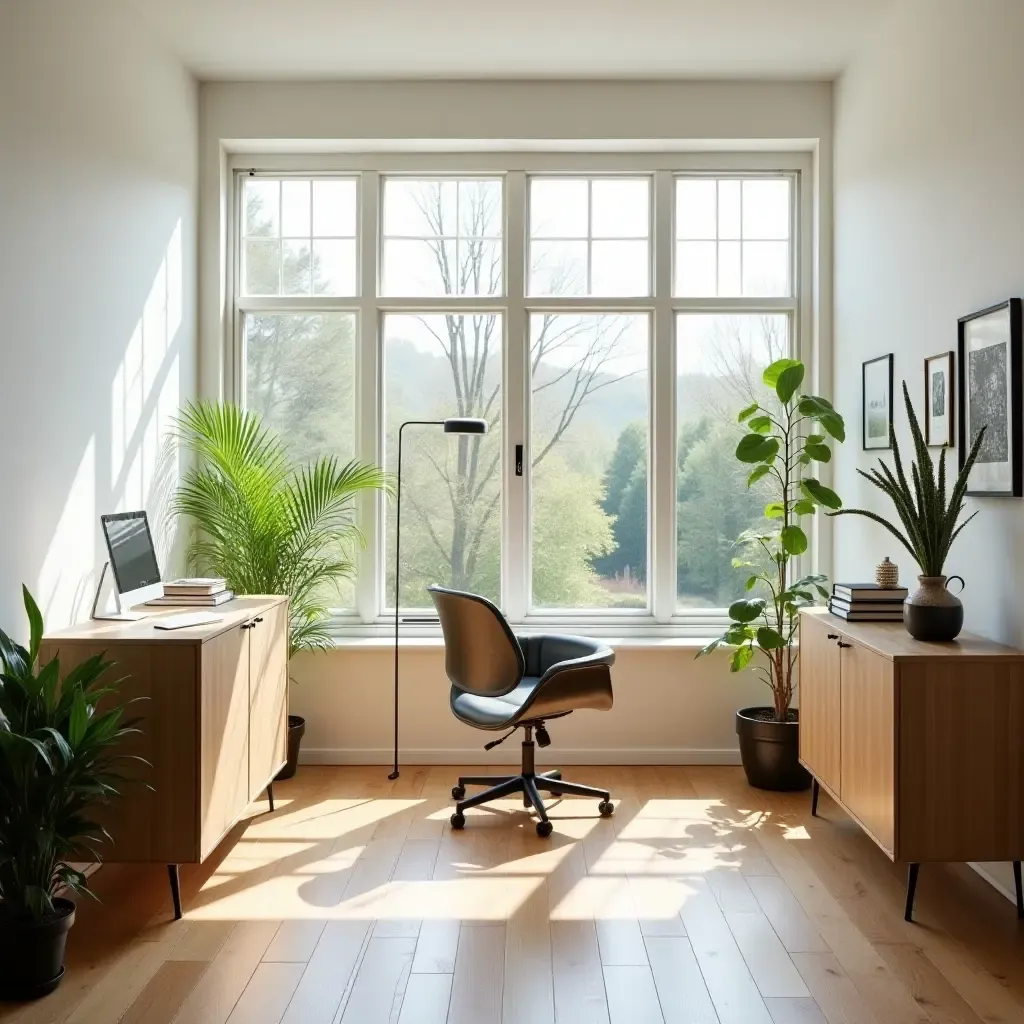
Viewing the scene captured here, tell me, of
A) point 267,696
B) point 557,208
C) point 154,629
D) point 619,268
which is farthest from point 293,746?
point 557,208

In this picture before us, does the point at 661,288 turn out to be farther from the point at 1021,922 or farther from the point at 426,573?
the point at 1021,922

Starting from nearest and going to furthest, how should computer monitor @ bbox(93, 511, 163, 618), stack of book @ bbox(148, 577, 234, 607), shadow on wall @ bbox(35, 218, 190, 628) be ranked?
computer monitor @ bbox(93, 511, 163, 618) < shadow on wall @ bbox(35, 218, 190, 628) < stack of book @ bbox(148, 577, 234, 607)

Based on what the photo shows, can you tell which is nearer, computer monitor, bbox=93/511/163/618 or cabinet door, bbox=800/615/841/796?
computer monitor, bbox=93/511/163/618

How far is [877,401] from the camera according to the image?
4.41m

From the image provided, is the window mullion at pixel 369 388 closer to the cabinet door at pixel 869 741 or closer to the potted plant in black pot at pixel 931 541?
the cabinet door at pixel 869 741

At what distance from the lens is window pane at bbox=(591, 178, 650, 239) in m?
5.23

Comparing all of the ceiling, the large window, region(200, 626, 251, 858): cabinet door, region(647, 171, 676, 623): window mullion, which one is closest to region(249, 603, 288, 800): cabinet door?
region(200, 626, 251, 858): cabinet door

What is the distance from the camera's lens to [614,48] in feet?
15.2

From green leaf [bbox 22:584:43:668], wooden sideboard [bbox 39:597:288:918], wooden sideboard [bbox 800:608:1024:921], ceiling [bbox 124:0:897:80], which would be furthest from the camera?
ceiling [bbox 124:0:897:80]

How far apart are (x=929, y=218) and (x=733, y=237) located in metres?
1.48

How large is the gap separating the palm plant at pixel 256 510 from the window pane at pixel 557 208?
62.0 inches

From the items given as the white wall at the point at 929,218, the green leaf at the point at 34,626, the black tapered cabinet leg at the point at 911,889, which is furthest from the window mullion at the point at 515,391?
the green leaf at the point at 34,626

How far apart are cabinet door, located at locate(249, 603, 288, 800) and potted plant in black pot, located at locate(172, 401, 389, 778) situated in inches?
13.2

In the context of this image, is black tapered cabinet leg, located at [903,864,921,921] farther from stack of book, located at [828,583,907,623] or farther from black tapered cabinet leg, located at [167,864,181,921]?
black tapered cabinet leg, located at [167,864,181,921]
